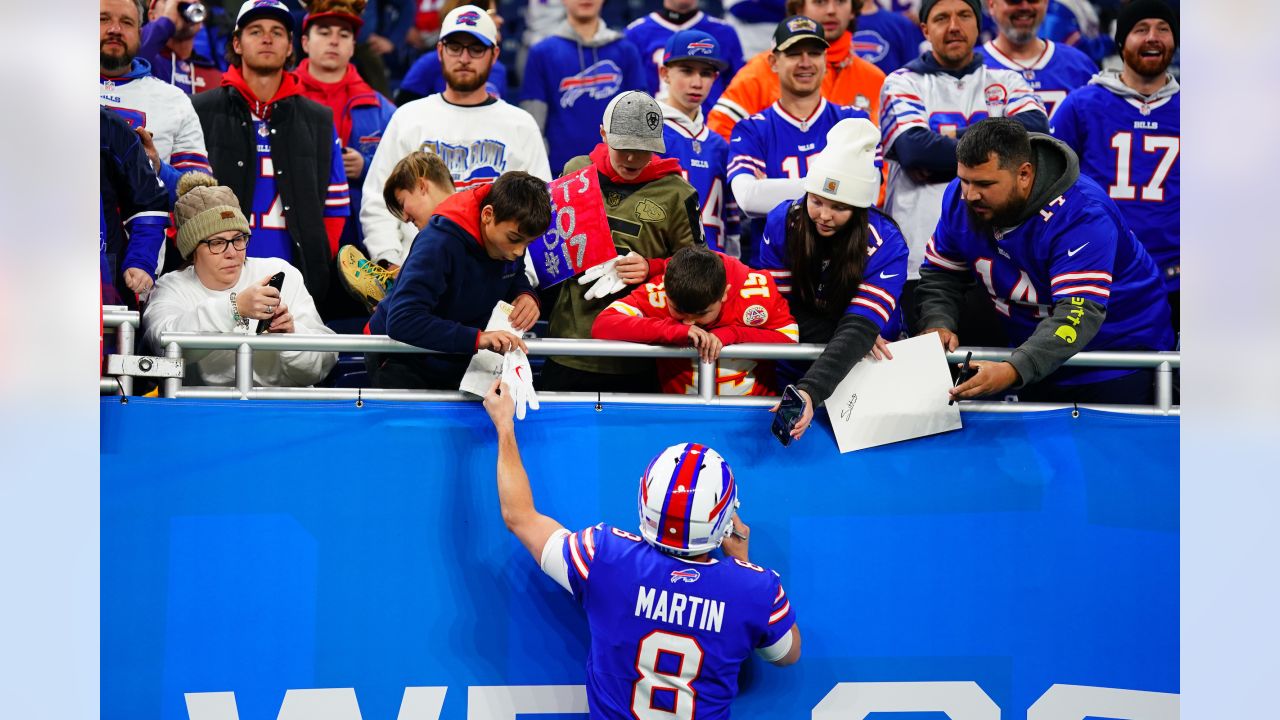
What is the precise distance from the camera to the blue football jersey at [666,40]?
7375 mm

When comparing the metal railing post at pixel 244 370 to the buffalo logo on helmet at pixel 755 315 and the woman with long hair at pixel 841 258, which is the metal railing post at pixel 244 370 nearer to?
the buffalo logo on helmet at pixel 755 315

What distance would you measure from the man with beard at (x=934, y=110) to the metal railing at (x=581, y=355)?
1.00m

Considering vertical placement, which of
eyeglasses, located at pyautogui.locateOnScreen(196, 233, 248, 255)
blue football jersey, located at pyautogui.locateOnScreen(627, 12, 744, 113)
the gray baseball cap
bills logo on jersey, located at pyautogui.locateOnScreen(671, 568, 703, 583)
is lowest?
bills logo on jersey, located at pyautogui.locateOnScreen(671, 568, 703, 583)

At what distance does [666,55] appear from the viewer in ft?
20.3

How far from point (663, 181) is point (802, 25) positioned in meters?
1.38

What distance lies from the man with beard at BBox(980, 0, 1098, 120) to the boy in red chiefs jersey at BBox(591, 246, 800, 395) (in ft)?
8.55

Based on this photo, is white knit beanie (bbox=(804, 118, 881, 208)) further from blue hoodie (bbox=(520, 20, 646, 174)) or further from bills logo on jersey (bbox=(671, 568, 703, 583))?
blue hoodie (bbox=(520, 20, 646, 174))

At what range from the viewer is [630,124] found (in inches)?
196

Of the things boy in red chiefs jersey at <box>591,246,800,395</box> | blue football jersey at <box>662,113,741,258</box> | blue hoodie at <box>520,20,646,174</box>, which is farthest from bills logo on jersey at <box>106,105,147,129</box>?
boy in red chiefs jersey at <box>591,246,800,395</box>

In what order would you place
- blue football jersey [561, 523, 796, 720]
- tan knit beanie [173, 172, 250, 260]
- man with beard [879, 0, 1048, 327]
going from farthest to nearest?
man with beard [879, 0, 1048, 327] → tan knit beanie [173, 172, 250, 260] → blue football jersey [561, 523, 796, 720]

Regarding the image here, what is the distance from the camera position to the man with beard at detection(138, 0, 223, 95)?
22.1 feet

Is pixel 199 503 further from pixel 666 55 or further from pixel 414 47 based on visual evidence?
pixel 414 47
